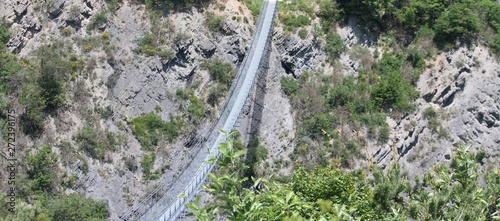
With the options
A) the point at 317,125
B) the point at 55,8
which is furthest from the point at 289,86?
the point at 55,8

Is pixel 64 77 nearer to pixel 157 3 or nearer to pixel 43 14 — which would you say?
pixel 43 14

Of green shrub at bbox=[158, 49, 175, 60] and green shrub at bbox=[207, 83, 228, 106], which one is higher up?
green shrub at bbox=[158, 49, 175, 60]

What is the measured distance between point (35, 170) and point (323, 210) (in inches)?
705

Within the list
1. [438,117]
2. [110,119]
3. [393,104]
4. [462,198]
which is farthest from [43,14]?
[462,198]

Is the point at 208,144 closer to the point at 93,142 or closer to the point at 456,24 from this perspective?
the point at 93,142

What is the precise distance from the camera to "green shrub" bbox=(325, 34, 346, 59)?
127 ft

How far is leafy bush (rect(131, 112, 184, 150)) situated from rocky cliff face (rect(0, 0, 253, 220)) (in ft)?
1.04

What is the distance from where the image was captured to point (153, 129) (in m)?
34.4

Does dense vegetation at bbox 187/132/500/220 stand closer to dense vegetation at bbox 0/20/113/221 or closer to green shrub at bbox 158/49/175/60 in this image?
dense vegetation at bbox 0/20/113/221

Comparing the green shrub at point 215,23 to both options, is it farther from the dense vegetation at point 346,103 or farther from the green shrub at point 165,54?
the dense vegetation at point 346,103

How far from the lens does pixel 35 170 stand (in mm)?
30891

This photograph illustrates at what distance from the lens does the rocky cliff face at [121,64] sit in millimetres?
32438

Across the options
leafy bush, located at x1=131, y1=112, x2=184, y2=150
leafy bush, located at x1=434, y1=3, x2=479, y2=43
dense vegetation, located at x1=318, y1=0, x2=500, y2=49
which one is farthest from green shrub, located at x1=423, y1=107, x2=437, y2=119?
leafy bush, located at x1=131, y1=112, x2=184, y2=150

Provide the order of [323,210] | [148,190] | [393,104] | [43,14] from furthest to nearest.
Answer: [393,104], [43,14], [148,190], [323,210]
